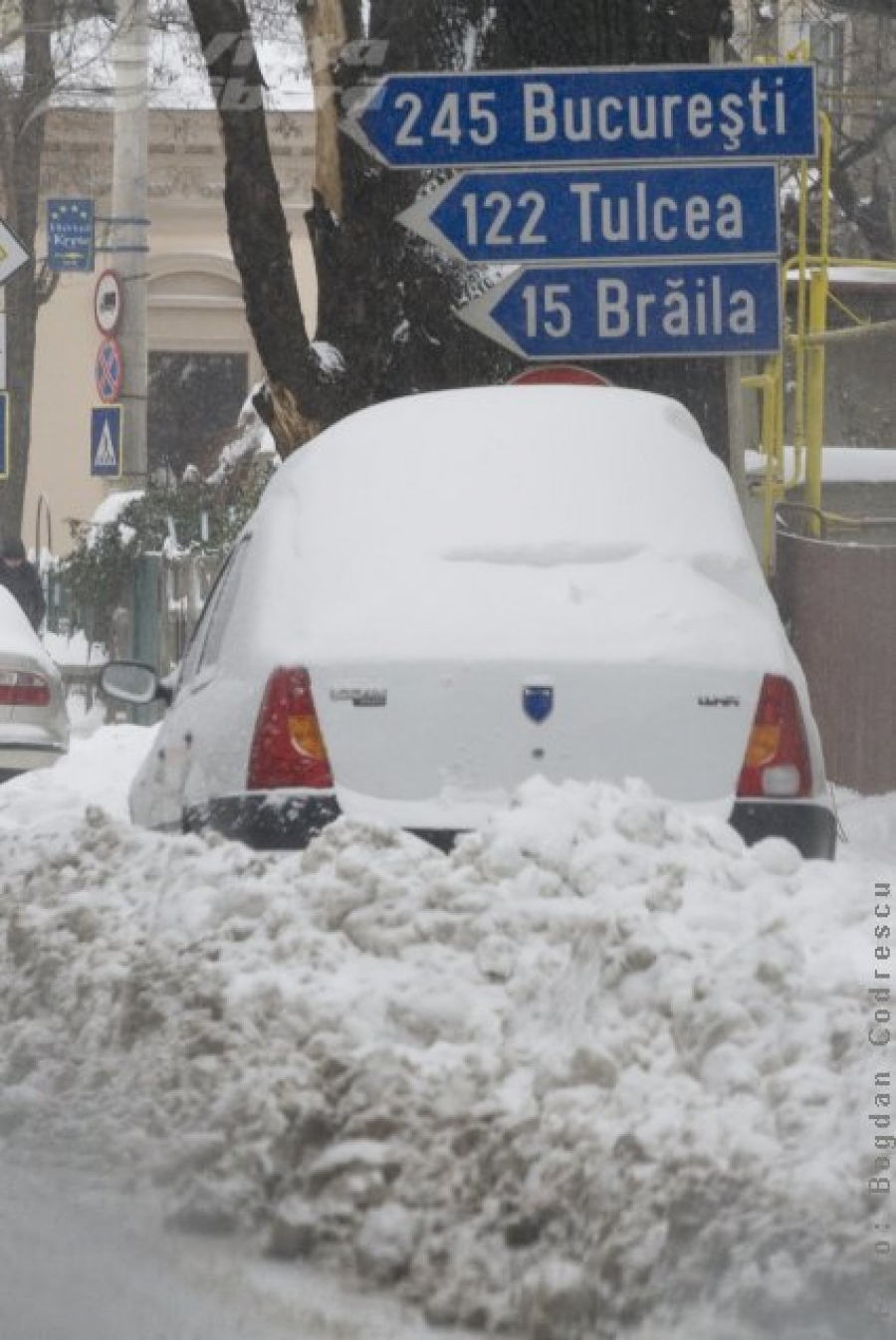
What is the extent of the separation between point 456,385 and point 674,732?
595 centimetres

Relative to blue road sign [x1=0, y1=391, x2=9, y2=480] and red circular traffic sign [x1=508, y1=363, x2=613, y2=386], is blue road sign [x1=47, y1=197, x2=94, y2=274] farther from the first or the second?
red circular traffic sign [x1=508, y1=363, x2=613, y2=386]

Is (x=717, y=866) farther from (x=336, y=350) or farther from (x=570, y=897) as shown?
(x=336, y=350)

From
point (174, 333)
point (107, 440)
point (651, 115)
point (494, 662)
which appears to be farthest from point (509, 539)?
point (174, 333)

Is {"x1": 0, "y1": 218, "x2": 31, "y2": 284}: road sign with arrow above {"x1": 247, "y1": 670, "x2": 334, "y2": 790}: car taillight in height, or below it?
above

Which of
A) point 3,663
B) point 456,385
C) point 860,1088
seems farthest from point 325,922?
point 3,663

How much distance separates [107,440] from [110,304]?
1228 mm

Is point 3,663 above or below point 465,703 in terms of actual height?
below

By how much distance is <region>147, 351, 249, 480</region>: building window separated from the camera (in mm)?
42281

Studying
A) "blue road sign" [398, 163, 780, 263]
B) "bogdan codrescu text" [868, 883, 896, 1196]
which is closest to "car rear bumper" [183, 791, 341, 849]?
"bogdan codrescu text" [868, 883, 896, 1196]

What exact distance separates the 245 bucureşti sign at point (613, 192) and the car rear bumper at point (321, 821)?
4088mm

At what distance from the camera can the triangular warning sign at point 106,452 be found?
23.9 m

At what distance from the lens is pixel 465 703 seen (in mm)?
6594

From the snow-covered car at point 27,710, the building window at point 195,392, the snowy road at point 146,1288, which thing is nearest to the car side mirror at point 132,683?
the snowy road at point 146,1288

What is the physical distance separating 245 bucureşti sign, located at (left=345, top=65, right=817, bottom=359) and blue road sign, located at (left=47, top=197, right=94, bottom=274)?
16.1 m
